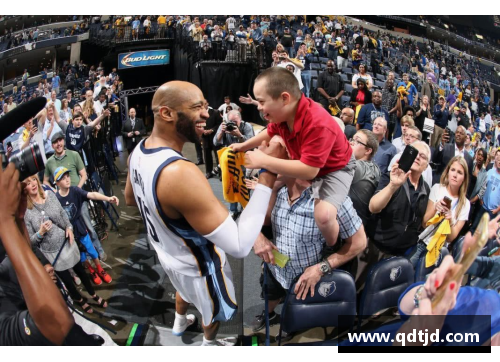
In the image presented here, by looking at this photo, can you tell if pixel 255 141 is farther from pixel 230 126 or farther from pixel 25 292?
pixel 25 292

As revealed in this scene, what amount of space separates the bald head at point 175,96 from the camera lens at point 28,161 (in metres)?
0.56

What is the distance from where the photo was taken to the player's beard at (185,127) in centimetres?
161

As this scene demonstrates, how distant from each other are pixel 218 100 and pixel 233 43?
25.2 inches

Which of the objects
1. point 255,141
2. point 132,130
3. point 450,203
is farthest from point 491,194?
point 132,130

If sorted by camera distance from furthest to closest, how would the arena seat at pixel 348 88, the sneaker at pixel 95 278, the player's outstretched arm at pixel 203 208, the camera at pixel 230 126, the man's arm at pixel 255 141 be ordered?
the arena seat at pixel 348 88 < the sneaker at pixel 95 278 < the camera at pixel 230 126 < the man's arm at pixel 255 141 < the player's outstretched arm at pixel 203 208

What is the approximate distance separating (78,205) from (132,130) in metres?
0.50

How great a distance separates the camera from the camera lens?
5.36ft

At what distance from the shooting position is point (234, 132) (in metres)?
2.17

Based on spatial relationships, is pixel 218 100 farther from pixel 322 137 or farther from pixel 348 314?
pixel 348 314

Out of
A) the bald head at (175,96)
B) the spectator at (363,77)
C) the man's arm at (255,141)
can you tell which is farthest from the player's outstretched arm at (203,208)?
the spectator at (363,77)

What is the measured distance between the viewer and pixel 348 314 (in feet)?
6.74

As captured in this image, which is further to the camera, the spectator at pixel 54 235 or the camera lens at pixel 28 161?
the spectator at pixel 54 235

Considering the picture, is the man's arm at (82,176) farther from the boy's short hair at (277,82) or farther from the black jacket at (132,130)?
the boy's short hair at (277,82)

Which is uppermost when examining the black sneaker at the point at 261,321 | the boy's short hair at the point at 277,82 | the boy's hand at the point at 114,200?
the boy's short hair at the point at 277,82
